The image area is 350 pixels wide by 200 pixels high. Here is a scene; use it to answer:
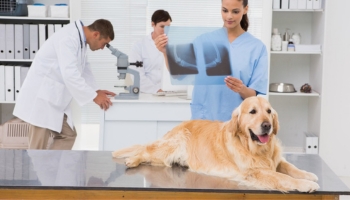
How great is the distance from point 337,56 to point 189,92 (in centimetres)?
144

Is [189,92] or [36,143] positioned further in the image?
[189,92]

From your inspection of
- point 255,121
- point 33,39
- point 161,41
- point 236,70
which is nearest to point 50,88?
point 33,39

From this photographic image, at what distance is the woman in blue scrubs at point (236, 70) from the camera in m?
2.57

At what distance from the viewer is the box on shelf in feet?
15.2

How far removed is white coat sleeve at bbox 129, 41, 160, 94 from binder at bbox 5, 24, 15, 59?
1028 mm

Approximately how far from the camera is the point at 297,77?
504cm

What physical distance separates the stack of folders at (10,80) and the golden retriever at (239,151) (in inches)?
111

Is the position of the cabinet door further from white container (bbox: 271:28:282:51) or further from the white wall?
the white wall

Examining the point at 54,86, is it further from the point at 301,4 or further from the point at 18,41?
the point at 301,4

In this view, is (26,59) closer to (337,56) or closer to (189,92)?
(189,92)

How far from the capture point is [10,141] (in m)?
4.59

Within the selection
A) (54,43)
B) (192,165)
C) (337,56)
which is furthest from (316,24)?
(192,165)

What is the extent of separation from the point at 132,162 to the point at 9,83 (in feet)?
9.54

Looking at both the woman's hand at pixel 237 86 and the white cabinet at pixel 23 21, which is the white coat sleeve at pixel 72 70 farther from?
the woman's hand at pixel 237 86
